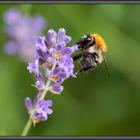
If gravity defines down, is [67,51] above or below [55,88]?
above

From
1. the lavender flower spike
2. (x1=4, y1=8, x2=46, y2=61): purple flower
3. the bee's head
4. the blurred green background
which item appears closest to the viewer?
the lavender flower spike

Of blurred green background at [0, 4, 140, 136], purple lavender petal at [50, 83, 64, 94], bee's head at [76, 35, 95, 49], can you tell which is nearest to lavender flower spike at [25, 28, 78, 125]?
purple lavender petal at [50, 83, 64, 94]

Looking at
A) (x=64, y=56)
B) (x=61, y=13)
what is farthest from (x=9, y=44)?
(x=64, y=56)

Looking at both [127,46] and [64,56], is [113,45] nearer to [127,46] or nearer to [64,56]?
[127,46]

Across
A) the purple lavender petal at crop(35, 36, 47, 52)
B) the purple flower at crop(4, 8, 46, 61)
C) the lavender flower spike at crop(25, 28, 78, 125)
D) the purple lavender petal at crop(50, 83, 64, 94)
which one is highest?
the purple lavender petal at crop(35, 36, 47, 52)

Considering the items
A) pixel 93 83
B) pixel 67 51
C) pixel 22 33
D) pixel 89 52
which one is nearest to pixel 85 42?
pixel 89 52

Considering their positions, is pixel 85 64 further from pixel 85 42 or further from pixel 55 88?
pixel 55 88

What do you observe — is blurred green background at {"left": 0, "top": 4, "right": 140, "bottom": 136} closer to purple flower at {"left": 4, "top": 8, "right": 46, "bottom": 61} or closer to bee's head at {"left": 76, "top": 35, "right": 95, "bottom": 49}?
purple flower at {"left": 4, "top": 8, "right": 46, "bottom": 61}
